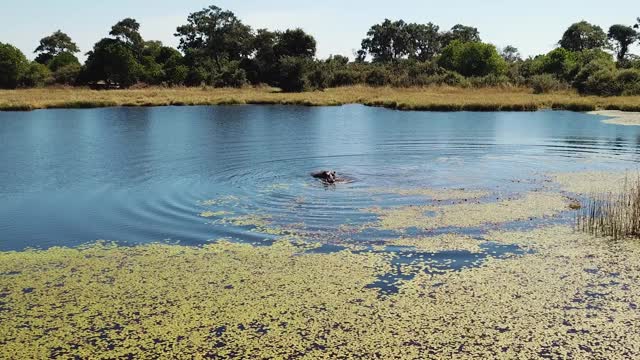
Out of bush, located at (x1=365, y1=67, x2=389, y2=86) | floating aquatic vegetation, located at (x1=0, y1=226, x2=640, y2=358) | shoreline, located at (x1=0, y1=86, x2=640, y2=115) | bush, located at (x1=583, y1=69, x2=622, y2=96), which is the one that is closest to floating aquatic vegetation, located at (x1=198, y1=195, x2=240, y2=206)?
floating aquatic vegetation, located at (x1=0, y1=226, x2=640, y2=358)

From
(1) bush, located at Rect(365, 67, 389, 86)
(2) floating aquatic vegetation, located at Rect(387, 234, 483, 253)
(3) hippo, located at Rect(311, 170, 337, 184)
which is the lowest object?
(2) floating aquatic vegetation, located at Rect(387, 234, 483, 253)

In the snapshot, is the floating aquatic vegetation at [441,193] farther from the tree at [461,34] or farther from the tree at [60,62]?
the tree at [461,34]

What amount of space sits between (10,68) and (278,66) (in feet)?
103

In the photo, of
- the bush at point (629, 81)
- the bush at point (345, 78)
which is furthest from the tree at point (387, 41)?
the bush at point (629, 81)

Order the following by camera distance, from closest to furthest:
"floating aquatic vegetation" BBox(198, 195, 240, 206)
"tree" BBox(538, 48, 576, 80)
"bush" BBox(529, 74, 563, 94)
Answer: "floating aquatic vegetation" BBox(198, 195, 240, 206), "bush" BBox(529, 74, 563, 94), "tree" BBox(538, 48, 576, 80)

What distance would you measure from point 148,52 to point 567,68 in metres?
53.7

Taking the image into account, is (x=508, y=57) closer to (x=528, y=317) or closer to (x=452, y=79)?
(x=452, y=79)

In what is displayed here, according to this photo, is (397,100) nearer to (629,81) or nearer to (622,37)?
(629,81)

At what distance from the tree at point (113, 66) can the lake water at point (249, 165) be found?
3440cm

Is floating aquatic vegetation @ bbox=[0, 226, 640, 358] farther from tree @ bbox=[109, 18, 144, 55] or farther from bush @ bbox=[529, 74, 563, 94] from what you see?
tree @ bbox=[109, 18, 144, 55]

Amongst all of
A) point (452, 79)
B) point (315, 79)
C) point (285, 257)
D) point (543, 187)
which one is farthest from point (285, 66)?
point (285, 257)

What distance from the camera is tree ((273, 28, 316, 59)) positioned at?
221ft

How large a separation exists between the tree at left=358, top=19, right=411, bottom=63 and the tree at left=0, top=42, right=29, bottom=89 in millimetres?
68336

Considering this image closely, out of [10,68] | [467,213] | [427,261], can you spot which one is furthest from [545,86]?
[10,68]
